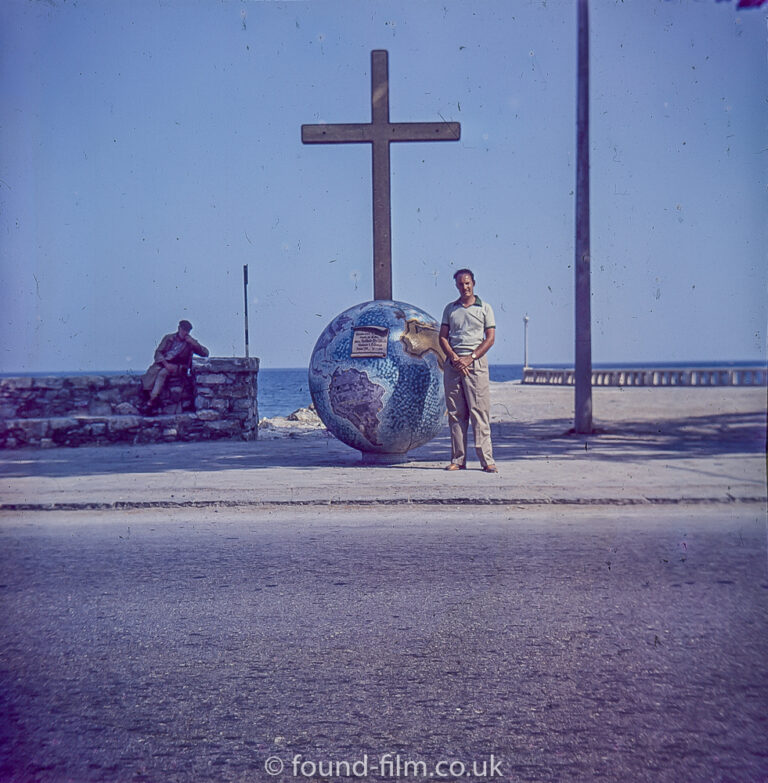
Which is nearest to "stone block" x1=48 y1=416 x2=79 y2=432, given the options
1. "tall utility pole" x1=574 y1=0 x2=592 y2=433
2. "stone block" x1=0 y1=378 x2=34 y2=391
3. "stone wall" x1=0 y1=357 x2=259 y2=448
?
Result: "stone wall" x1=0 y1=357 x2=259 y2=448

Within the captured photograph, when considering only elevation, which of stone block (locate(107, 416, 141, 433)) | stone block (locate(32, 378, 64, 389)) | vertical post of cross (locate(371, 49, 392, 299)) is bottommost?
stone block (locate(107, 416, 141, 433))

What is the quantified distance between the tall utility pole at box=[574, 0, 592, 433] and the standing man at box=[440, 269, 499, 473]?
416 cm

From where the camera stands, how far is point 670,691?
9.05 ft

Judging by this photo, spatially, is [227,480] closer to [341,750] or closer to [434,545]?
[434,545]

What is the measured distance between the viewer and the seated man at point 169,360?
39.5 feet

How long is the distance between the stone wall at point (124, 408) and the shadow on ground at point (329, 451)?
1.19 ft

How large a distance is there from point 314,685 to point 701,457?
22.9 feet

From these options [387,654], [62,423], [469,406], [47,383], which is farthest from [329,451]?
[387,654]

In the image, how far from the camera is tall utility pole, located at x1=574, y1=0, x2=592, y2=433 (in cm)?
1170

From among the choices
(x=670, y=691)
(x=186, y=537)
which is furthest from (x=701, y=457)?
(x=670, y=691)

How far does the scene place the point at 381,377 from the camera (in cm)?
798

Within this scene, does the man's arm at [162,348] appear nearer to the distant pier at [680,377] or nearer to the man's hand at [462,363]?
the man's hand at [462,363]

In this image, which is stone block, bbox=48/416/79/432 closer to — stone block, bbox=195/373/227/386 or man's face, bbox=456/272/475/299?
stone block, bbox=195/373/227/386

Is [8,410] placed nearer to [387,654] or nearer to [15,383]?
[15,383]
